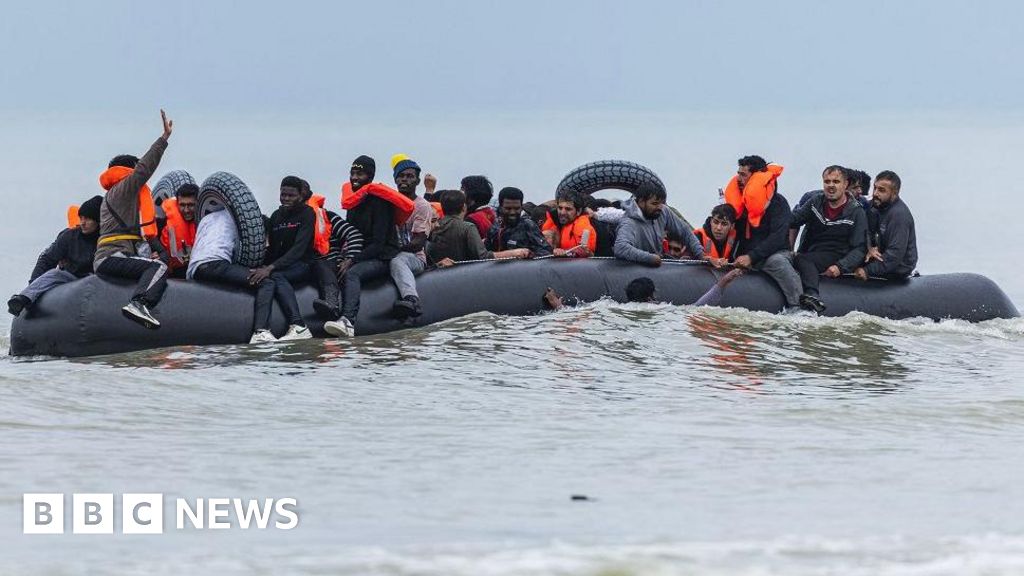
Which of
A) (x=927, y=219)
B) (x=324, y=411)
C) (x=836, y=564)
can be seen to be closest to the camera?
(x=836, y=564)

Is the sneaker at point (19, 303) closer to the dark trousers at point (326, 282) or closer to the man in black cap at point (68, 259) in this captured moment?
the man in black cap at point (68, 259)

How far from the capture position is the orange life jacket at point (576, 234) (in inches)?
802

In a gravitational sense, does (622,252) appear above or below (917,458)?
above

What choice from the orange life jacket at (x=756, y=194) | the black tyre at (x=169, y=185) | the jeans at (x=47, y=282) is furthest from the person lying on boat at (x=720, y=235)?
the jeans at (x=47, y=282)

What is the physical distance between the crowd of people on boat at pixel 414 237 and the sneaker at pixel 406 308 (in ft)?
0.03

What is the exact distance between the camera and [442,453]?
44.4ft

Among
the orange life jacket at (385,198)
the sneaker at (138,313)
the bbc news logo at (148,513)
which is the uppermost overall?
the orange life jacket at (385,198)

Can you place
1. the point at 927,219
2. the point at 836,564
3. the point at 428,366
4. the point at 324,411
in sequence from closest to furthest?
the point at 836,564 < the point at 324,411 < the point at 428,366 < the point at 927,219

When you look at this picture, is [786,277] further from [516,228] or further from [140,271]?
[140,271]

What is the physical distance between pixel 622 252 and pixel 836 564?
957 centimetres

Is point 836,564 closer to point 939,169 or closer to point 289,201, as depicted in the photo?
point 289,201

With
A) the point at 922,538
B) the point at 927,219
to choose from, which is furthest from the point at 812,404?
the point at 927,219

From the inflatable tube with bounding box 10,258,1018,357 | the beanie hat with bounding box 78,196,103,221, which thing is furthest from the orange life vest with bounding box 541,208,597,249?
the beanie hat with bounding box 78,196,103,221

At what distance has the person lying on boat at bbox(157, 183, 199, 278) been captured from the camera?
18531 millimetres
